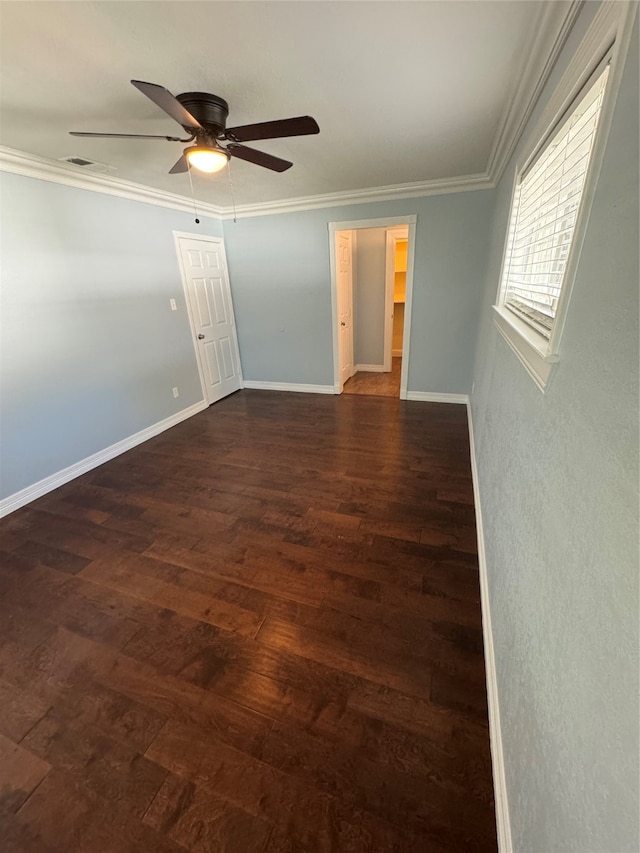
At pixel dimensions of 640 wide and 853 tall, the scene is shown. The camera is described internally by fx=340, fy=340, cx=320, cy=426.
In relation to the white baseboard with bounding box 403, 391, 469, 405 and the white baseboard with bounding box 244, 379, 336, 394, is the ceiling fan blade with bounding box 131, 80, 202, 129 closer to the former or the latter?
the white baseboard with bounding box 244, 379, 336, 394

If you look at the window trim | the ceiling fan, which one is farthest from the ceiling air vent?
the window trim

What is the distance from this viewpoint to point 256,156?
6.73ft

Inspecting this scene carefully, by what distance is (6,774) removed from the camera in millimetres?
1182

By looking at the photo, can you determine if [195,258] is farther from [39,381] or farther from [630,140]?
[630,140]

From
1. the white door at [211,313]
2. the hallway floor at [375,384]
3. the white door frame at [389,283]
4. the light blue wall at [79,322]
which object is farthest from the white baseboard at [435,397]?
the light blue wall at [79,322]

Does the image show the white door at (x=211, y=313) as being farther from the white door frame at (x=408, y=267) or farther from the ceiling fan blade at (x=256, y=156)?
the ceiling fan blade at (x=256, y=156)

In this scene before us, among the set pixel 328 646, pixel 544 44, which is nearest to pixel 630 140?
pixel 544 44

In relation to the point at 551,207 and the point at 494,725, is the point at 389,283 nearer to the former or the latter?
the point at 551,207

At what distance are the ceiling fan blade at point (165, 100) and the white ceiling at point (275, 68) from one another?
20 cm

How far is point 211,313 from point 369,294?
2.52 meters

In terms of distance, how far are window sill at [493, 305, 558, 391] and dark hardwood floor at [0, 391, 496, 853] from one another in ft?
3.90

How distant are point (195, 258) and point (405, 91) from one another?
9.74 feet

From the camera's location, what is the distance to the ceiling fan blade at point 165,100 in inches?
50.8

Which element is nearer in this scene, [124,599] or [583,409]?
[583,409]
